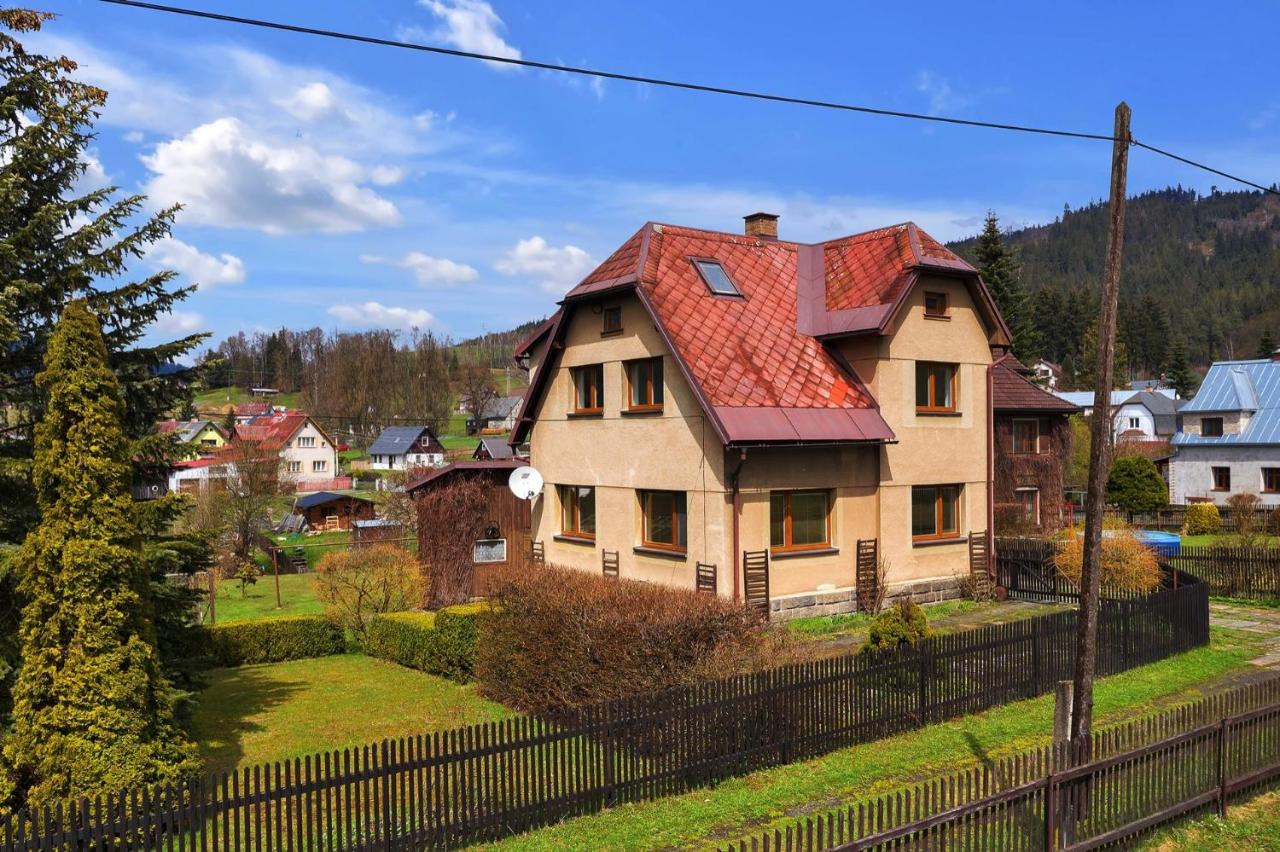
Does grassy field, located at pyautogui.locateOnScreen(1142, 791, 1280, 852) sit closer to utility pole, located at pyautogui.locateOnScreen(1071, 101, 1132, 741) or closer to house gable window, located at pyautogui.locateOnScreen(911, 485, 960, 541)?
utility pole, located at pyautogui.locateOnScreen(1071, 101, 1132, 741)

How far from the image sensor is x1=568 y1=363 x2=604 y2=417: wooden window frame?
23034 mm

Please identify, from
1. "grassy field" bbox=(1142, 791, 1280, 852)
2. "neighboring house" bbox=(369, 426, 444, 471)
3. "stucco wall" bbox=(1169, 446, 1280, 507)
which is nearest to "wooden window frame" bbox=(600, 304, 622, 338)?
"grassy field" bbox=(1142, 791, 1280, 852)

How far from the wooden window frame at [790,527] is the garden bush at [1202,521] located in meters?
27.9

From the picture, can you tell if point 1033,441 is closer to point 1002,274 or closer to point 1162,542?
point 1162,542

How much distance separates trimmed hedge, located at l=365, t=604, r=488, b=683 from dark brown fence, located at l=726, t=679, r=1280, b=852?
8990 mm

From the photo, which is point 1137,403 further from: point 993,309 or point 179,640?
point 179,640

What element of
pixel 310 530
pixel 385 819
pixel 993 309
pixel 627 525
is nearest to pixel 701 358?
pixel 627 525

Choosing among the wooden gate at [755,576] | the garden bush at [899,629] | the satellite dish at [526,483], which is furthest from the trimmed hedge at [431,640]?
the garden bush at [899,629]

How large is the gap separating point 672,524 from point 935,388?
7.58 m

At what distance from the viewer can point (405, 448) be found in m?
91.4

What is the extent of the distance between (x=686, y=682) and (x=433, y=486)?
16.5 meters

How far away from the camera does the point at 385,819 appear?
29.4ft

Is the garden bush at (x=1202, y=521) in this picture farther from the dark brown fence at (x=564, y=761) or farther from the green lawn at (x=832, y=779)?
the dark brown fence at (x=564, y=761)

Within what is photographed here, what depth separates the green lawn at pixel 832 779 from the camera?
9.69 meters
